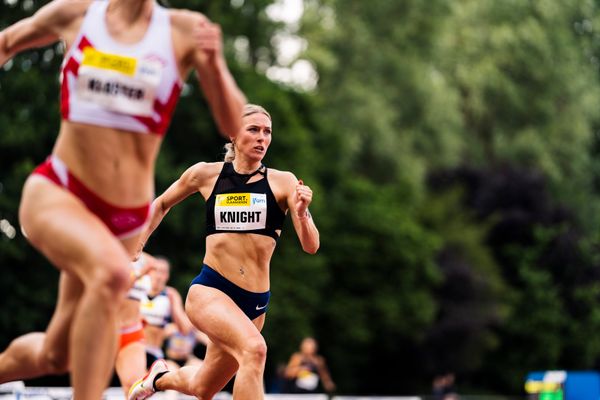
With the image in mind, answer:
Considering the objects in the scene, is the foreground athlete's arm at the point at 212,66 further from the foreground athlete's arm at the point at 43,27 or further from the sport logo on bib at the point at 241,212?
the sport logo on bib at the point at 241,212

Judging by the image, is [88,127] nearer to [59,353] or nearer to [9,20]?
[59,353]

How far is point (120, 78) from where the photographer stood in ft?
22.0

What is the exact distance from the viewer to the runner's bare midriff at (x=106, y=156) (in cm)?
674

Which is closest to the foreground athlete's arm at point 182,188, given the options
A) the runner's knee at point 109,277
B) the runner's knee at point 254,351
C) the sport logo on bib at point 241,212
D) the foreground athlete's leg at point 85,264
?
the sport logo on bib at point 241,212

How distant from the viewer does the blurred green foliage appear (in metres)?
44.7

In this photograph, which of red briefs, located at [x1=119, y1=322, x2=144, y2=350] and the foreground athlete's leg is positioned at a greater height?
the foreground athlete's leg

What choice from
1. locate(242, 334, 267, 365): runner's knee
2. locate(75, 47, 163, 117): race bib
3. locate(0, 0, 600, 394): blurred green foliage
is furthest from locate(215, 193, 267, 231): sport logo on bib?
locate(0, 0, 600, 394): blurred green foliage

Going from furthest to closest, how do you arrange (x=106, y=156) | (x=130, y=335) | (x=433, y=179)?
(x=433, y=179) → (x=130, y=335) → (x=106, y=156)

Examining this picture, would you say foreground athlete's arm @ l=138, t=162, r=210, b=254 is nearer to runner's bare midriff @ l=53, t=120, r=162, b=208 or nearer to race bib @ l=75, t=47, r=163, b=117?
runner's bare midriff @ l=53, t=120, r=162, b=208

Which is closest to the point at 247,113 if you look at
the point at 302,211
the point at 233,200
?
the point at 233,200

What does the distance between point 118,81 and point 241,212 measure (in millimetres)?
3569

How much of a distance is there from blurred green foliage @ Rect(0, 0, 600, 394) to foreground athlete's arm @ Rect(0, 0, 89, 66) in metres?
33.0

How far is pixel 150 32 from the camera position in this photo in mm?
6816

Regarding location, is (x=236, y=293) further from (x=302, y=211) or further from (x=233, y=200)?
(x=302, y=211)
